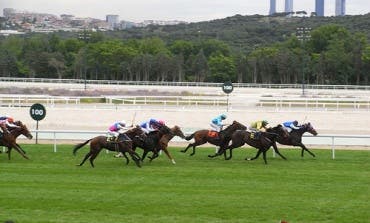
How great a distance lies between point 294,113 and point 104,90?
25.9m

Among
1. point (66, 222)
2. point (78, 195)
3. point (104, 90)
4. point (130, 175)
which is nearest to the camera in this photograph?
point (66, 222)

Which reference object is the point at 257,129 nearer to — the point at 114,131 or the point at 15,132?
the point at 114,131

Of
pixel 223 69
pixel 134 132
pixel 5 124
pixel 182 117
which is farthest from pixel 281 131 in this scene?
pixel 223 69

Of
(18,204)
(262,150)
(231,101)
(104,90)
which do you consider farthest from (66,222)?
(104,90)

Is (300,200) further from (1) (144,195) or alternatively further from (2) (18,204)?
(2) (18,204)

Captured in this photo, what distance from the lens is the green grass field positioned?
9867 mm

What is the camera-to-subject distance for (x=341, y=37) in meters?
93.9

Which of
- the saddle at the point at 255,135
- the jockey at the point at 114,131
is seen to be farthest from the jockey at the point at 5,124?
the saddle at the point at 255,135

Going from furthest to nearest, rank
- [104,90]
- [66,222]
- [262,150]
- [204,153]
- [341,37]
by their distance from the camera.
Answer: [341,37]
[104,90]
[204,153]
[262,150]
[66,222]

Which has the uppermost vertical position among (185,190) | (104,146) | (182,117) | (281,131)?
(281,131)

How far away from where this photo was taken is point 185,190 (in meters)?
11.8

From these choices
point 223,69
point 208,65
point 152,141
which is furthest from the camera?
point 208,65

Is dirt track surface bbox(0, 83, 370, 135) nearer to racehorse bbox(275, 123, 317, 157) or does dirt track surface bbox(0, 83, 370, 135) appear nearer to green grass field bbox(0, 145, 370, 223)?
racehorse bbox(275, 123, 317, 157)

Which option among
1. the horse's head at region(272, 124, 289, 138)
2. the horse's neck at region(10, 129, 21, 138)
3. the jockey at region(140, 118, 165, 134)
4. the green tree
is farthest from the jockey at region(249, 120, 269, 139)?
the green tree
